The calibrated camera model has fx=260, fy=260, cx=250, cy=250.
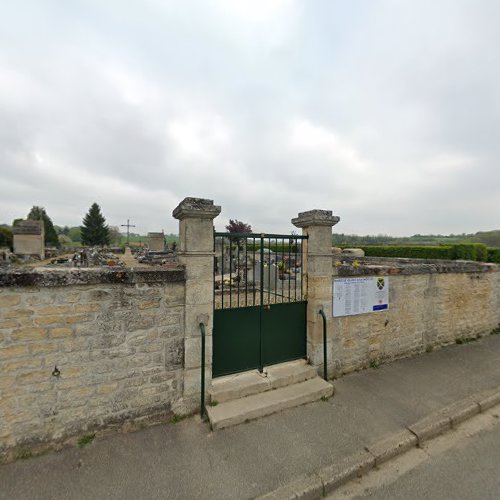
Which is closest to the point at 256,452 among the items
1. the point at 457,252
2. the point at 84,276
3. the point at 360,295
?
the point at 84,276

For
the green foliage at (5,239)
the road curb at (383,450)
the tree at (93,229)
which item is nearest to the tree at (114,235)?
the tree at (93,229)

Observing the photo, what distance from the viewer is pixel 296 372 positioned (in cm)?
445

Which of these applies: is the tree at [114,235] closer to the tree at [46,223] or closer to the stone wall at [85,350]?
the tree at [46,223]

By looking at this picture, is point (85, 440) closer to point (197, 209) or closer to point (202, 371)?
point (202, 371)

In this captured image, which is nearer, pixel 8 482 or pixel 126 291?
pixel 8 482

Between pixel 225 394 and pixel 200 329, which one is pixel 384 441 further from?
pixel 200 329

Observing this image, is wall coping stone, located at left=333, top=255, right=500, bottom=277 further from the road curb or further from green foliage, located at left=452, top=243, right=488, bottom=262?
green foliage, located at left=452, top=243, right=488, bottom=262

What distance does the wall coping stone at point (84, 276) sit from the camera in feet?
9.58

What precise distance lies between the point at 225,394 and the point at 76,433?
1.90 m

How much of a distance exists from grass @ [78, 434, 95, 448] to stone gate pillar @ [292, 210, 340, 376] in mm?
3464

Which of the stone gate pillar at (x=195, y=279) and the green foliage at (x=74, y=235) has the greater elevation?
the green foliage at (x=74, y=235)

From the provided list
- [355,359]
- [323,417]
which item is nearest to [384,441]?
[323,417]

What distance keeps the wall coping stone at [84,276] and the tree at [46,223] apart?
1956 inches

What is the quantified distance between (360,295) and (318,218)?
185 centimetres
